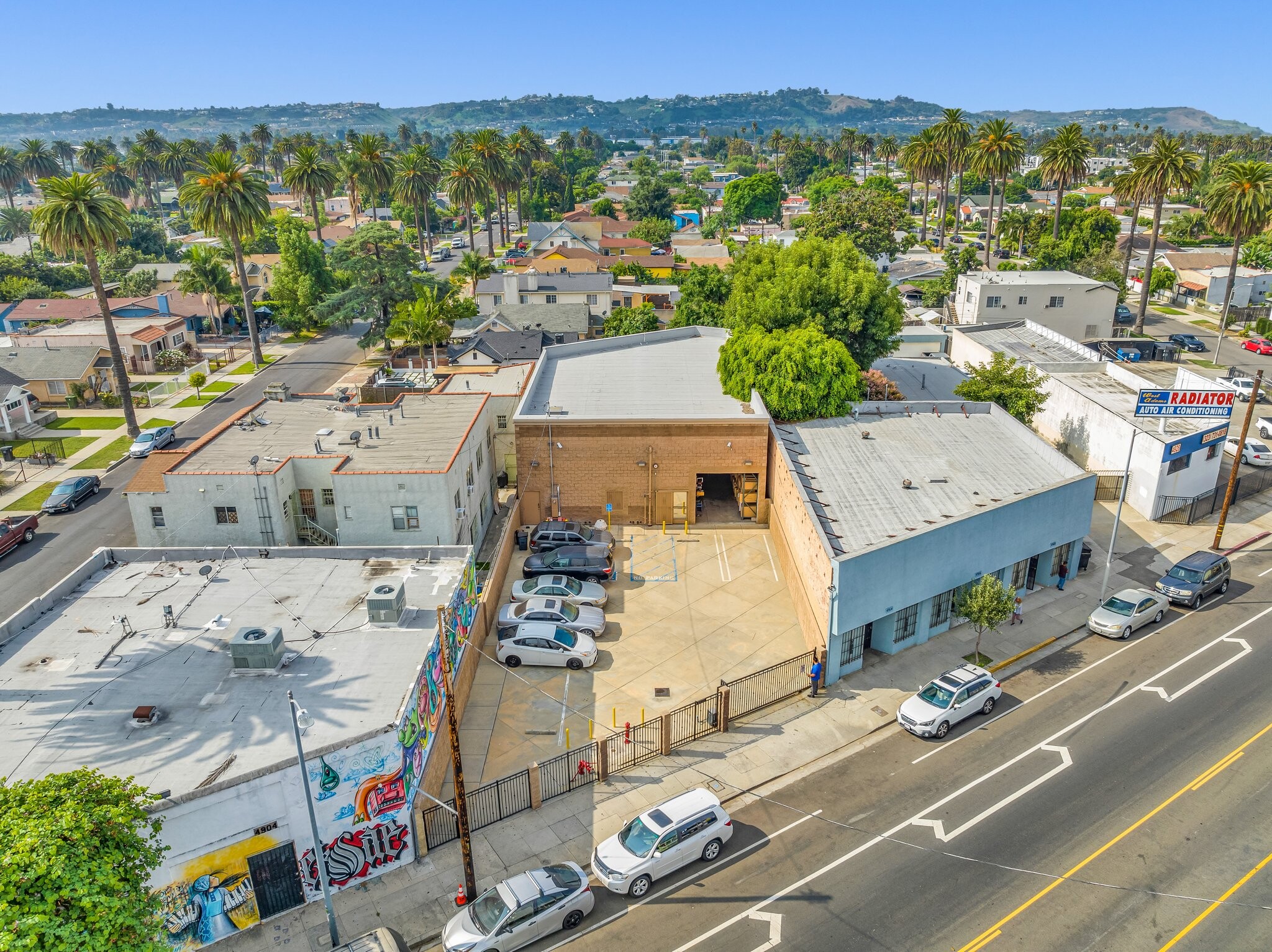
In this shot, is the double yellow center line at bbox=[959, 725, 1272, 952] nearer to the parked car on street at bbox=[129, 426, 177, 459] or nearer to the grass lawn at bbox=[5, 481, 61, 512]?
the grass lawn at bbox=[5, 481, 61, 512]

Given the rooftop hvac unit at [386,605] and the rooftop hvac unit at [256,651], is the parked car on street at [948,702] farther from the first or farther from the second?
the rooftop hvac unit at [256,651]

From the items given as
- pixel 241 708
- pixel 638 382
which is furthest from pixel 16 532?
pixel 638 382

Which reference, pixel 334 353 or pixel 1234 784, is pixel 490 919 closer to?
pixel 1234 784

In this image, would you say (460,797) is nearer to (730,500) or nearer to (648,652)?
(648,652)

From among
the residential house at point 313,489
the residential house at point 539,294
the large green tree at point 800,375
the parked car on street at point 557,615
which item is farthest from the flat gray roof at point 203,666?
the residential house at point 539,294

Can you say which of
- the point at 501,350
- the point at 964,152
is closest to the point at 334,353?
the point at 501,350
